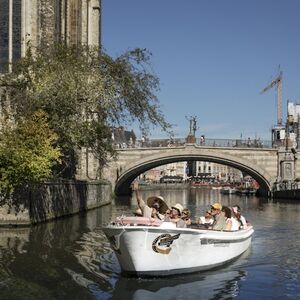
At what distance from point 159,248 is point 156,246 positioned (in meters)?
0.10

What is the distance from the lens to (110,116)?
31.4 metres

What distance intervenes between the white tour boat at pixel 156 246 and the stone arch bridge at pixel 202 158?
53141 mm

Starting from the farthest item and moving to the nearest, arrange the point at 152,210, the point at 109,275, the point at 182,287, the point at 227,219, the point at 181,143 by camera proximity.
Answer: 1. the point at 181,143
2. the point at 227,219
3. the point at 152,210
4. the point at 109,275
5. the point at 182,287

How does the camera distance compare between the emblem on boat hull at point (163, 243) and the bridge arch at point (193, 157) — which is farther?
the bridge arch at point (193, 157)

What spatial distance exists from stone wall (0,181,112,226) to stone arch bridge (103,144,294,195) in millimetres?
26736

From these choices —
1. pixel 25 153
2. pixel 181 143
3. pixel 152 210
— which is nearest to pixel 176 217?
pixel 152 210

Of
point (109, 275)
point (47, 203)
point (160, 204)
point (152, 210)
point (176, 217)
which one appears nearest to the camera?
point (109, 275)

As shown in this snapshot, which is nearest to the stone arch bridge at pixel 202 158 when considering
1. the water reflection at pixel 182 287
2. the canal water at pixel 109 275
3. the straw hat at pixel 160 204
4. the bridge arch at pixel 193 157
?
the bridge arch at pixel 193 157

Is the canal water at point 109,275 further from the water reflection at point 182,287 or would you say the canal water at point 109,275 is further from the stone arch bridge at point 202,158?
the stone arch bridge at point 202,158

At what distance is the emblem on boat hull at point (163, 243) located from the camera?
45.0 ft

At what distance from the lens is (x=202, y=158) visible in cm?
7050

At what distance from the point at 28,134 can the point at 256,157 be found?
47.0 meters

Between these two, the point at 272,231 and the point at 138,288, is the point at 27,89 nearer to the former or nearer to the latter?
the point at 272,231

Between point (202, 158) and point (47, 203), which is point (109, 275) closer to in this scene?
point (47, 203)
